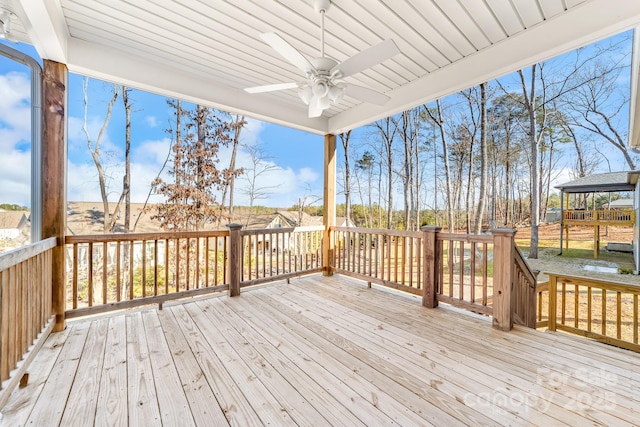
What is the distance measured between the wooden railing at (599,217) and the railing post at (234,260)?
5.12 m

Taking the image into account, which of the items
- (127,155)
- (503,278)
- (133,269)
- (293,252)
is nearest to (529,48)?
(503,278)

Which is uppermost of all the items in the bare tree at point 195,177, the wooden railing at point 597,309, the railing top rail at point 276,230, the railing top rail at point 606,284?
the bare tree at point 195,177

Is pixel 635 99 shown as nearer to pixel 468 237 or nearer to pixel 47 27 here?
pixel 468 237

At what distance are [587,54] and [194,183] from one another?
7237mm

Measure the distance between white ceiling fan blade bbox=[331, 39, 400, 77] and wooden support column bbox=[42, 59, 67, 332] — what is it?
8.61 feet

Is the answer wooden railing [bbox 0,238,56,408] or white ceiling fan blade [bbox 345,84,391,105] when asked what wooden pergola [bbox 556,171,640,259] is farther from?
wooden railing [bbox 0,238,56,408]

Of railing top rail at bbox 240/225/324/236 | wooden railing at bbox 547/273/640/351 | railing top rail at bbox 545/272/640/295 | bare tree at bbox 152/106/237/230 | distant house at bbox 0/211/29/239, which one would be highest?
bare tree at bbox 152/106/237/230

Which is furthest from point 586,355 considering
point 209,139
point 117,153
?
point 117,153

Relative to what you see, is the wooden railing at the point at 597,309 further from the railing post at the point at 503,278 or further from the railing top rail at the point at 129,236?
the railing top rail at the point at 129,236

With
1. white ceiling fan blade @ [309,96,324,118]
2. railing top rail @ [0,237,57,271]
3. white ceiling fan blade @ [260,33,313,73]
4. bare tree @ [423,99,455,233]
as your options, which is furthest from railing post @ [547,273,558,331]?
railing top rail @ [0,237,57,271]

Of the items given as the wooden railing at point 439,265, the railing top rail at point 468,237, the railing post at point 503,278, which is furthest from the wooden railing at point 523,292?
the railing top rail at point 468,237

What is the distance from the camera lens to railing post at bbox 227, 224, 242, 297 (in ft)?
12.2

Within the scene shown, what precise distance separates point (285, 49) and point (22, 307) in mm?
2671

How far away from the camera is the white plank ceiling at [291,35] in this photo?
7.14ft
